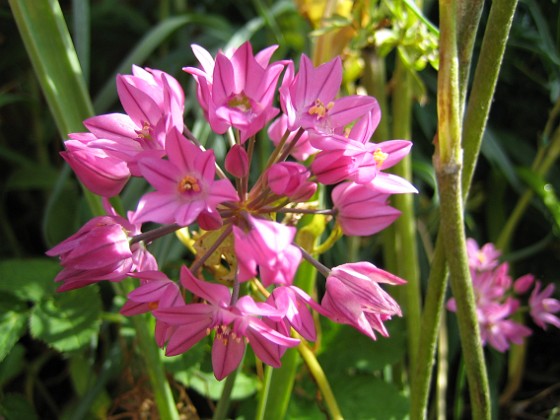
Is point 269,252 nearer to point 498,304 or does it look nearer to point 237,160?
point 237,160

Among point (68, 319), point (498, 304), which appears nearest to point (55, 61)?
point (68, 319)

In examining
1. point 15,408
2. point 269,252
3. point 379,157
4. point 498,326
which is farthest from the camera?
point 498,326

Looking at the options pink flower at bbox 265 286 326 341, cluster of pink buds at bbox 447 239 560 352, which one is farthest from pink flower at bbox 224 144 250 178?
cluster of pink buds at bbox 447 239 560 352

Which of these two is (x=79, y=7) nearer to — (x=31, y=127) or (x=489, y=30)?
(x=31, y=127)

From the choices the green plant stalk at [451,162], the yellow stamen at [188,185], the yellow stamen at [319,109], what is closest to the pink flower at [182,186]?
the yellow stamen at [188,185]

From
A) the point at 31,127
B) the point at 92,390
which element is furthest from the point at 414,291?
the point at 31,127

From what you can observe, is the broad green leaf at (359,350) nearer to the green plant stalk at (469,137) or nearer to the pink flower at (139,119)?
the green plant stalk at (469,137)

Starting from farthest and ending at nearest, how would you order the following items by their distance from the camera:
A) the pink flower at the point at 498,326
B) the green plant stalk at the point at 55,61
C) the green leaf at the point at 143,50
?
the green leaf at the point at 143,50 < the pink flower at the point at 498,326 < the green plant stalk at the point at 55,61
